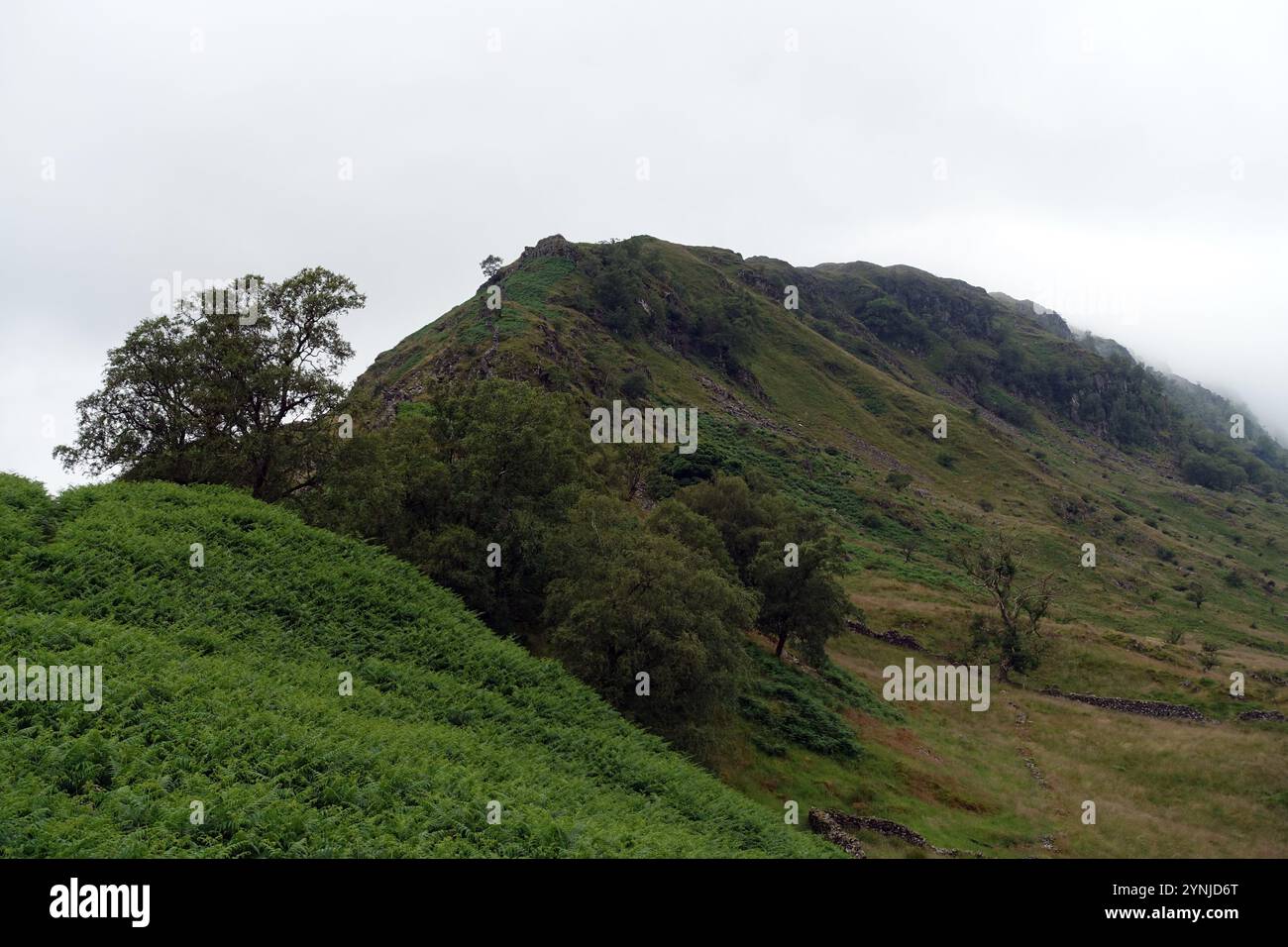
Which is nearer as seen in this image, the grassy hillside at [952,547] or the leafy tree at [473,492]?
the leafy tree at [473,492]

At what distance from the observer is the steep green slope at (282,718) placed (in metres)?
10.2

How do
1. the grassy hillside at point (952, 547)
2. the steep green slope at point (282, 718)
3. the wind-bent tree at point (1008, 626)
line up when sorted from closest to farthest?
the steep green slope at point (282, 718)
the grassy hillside at point (952, 547)
the wind-bent tree at point (1008, 626)

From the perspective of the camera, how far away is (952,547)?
89.4m

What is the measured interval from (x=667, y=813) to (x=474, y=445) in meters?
19.0

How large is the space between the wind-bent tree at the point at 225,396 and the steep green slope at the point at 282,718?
11.6 ft

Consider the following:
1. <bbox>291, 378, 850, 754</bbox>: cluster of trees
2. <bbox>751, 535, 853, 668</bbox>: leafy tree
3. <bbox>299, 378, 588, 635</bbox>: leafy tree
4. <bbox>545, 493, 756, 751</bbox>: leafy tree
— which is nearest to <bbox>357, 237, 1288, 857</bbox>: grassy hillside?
<bbox>751, 535, 853, 668</bbox>: leafy tree

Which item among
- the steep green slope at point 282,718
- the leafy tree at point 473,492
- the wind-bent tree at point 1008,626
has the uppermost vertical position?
the leafy tree at point 473,492

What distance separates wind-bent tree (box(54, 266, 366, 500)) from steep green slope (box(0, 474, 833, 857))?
11.6 ft

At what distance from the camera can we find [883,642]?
59438mm

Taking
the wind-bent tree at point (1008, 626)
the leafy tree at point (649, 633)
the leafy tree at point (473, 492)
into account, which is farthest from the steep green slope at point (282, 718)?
the wind-bent tree at point (1008, 626)

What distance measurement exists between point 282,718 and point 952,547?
9008cm

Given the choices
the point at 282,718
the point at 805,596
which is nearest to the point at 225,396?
the point at 282,718

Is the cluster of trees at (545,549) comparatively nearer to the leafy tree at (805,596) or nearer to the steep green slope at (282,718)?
the steep green slope at (282,718)

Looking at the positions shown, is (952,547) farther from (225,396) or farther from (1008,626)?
(225,396)
